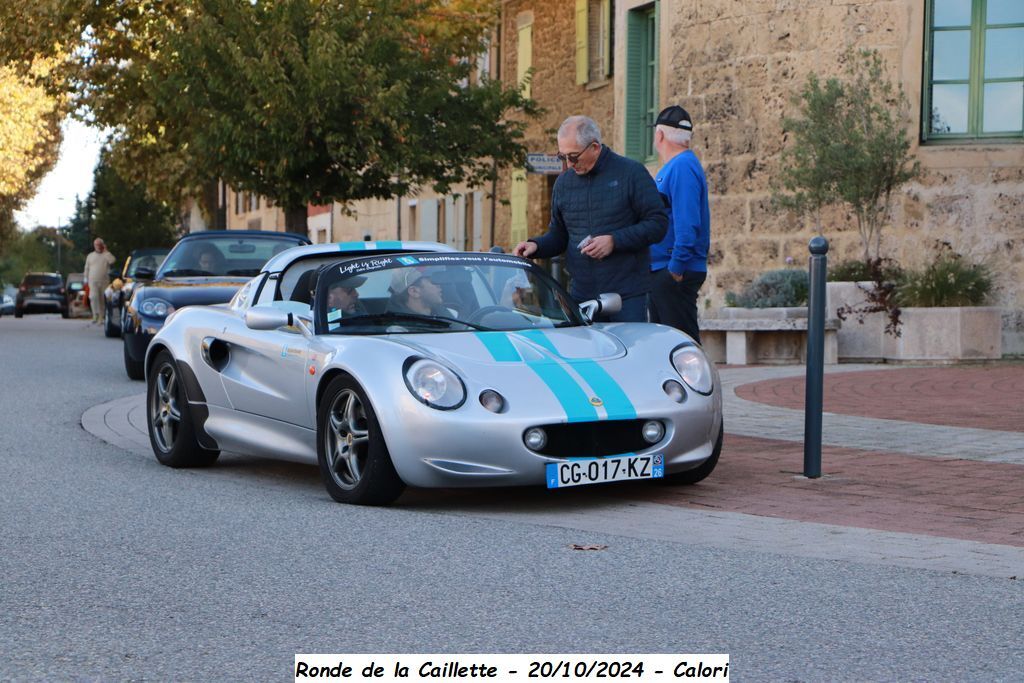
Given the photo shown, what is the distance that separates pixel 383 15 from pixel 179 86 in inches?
137

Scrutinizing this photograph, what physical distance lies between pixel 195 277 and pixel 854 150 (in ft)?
22.5

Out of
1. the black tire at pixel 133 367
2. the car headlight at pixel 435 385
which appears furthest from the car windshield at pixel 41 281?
the car headlight at pixel 435 385

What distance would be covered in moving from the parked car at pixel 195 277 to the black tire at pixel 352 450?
7.95m

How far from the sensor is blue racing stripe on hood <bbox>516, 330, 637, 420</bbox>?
712 cm

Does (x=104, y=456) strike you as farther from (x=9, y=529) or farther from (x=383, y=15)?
(x=383, y=15)

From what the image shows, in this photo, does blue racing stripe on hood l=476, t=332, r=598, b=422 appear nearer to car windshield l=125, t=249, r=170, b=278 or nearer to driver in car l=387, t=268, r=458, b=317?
driver in car l=387, t=268, r=458, b=317

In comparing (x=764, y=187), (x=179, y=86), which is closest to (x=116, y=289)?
(x=179, y=86)

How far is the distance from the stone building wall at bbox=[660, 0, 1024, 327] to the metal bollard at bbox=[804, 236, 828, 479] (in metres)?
10.6

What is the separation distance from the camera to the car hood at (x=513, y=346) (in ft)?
23.8

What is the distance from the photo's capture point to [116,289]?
2436cm

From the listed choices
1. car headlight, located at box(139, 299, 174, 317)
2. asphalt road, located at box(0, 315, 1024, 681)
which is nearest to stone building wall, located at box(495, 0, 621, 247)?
car headlight, located at box(139, 299, 174, 317)

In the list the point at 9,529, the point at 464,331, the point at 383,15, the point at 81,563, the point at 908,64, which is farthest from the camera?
the point at 383,15
